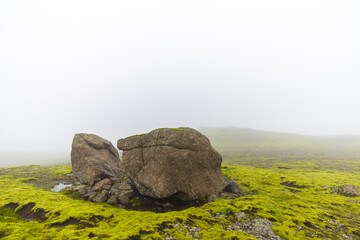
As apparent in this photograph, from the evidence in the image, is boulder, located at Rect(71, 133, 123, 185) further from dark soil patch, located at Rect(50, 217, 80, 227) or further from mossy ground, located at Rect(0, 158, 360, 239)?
dark soil patch, located at Rect(50, 217, 80, 227)

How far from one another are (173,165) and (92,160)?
17723 millimetres

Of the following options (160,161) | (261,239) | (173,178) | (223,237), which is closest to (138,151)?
(160,161)

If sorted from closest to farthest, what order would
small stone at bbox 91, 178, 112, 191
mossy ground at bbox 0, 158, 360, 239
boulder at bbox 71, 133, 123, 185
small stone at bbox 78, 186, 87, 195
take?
mossy ground at bbox 0, 158, 360, 239, small stone at bbox 78, 186, 87, 195, small stone at bbox 91, 178, 112, 191, boulder at bbox 71, 133, 123, 185

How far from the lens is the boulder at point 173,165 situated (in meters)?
22.8

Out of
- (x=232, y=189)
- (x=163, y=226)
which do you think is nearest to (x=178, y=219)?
(x=163, y=226)

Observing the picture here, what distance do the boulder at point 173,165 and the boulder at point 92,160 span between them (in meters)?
6.68

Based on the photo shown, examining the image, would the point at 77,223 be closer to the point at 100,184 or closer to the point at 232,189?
the point at 100,184

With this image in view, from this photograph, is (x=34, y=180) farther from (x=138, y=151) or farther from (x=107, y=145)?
(x=138, y=151)

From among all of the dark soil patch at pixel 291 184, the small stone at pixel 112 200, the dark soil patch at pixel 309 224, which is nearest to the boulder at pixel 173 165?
the small stone at pixel 112 200

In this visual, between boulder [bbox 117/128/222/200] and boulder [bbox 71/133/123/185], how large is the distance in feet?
21.9

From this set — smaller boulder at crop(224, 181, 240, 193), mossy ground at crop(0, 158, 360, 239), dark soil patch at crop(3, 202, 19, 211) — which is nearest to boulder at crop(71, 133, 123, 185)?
→ mossy ground at crop(0, 158, 360, 239)

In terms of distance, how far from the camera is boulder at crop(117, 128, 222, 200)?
22.8 metres

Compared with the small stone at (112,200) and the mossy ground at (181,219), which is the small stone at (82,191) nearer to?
the mossy ground at (181,219)

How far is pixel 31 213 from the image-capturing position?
18391 mm
